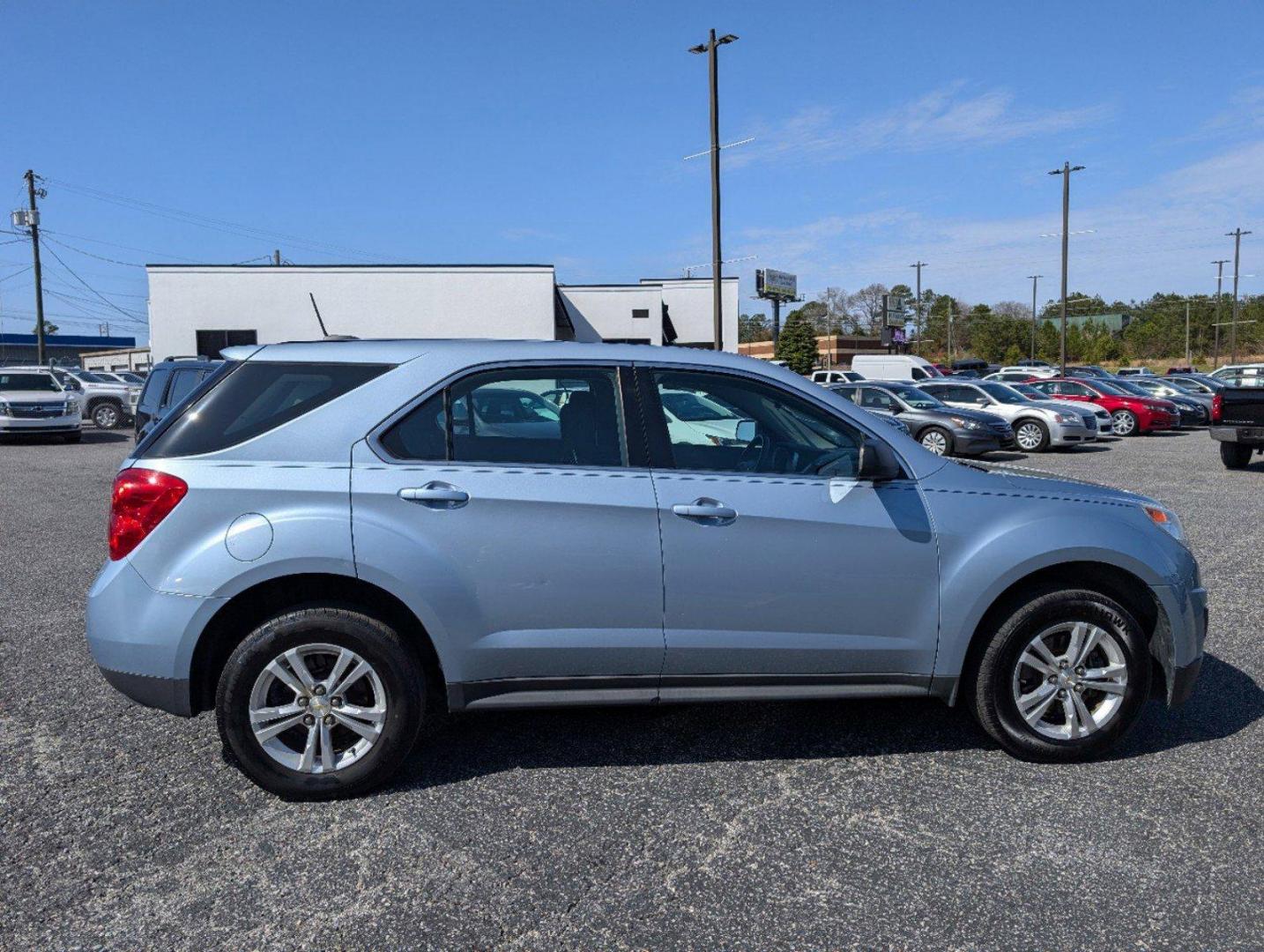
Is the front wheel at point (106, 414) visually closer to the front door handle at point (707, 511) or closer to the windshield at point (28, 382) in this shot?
the windshield at point (28, 382)

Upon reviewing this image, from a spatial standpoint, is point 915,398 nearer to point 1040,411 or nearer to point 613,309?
point 1040,411

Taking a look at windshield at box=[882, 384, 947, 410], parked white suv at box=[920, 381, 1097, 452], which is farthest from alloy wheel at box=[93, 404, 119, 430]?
parked white suv at box=[920, 381, 1097, 452]

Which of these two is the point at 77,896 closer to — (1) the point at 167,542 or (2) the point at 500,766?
(1) the point at 167,542

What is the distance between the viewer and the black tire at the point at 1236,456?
638 inches

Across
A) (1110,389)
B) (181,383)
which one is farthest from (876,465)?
(1110,389)

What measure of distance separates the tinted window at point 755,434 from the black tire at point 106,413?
28.3 metres

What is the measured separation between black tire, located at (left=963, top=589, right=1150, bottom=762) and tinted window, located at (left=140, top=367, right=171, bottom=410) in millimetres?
11437

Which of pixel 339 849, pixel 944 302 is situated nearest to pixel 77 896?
pixel 339 849

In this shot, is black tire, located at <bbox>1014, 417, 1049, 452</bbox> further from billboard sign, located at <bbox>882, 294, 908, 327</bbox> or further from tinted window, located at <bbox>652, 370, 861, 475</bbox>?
billboard sign, located at <bbox>882, 294, 908, 327</bbox>

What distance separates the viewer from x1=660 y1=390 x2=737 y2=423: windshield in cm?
400

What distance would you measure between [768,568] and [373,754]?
5.35 ft

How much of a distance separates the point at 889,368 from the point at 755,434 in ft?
124

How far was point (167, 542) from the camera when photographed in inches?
141

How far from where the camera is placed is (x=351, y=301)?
43.4 m
